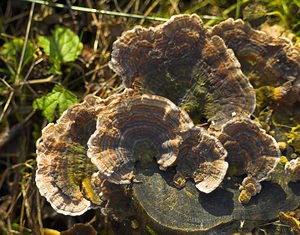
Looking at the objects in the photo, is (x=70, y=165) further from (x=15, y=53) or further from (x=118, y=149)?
(x=15, y=53)

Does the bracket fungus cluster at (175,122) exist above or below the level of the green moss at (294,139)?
above

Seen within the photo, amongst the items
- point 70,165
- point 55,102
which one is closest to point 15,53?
point 55,102

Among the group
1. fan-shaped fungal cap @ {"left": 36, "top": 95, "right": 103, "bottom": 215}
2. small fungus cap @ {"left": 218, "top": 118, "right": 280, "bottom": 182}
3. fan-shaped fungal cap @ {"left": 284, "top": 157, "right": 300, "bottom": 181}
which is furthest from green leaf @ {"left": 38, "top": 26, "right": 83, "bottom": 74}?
fan-shaped fungal cap @ {"left": 284, "top": 157, "right": 300, "bottom": 181}

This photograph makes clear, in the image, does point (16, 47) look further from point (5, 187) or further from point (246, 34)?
point (246, 34)

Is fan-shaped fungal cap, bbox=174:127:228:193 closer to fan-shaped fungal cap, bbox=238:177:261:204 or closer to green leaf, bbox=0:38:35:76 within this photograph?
fan-shaped fungal cap, bbox=238:177:261:204

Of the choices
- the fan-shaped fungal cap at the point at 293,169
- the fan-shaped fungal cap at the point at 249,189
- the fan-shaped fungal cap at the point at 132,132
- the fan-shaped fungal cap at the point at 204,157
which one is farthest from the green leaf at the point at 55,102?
the fan-shaped fungal cap at the point at 293,169

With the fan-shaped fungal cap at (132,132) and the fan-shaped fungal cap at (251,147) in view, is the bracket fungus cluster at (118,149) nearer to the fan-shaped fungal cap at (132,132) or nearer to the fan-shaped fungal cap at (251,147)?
the fan-shaped fungal cap at (132,132)
